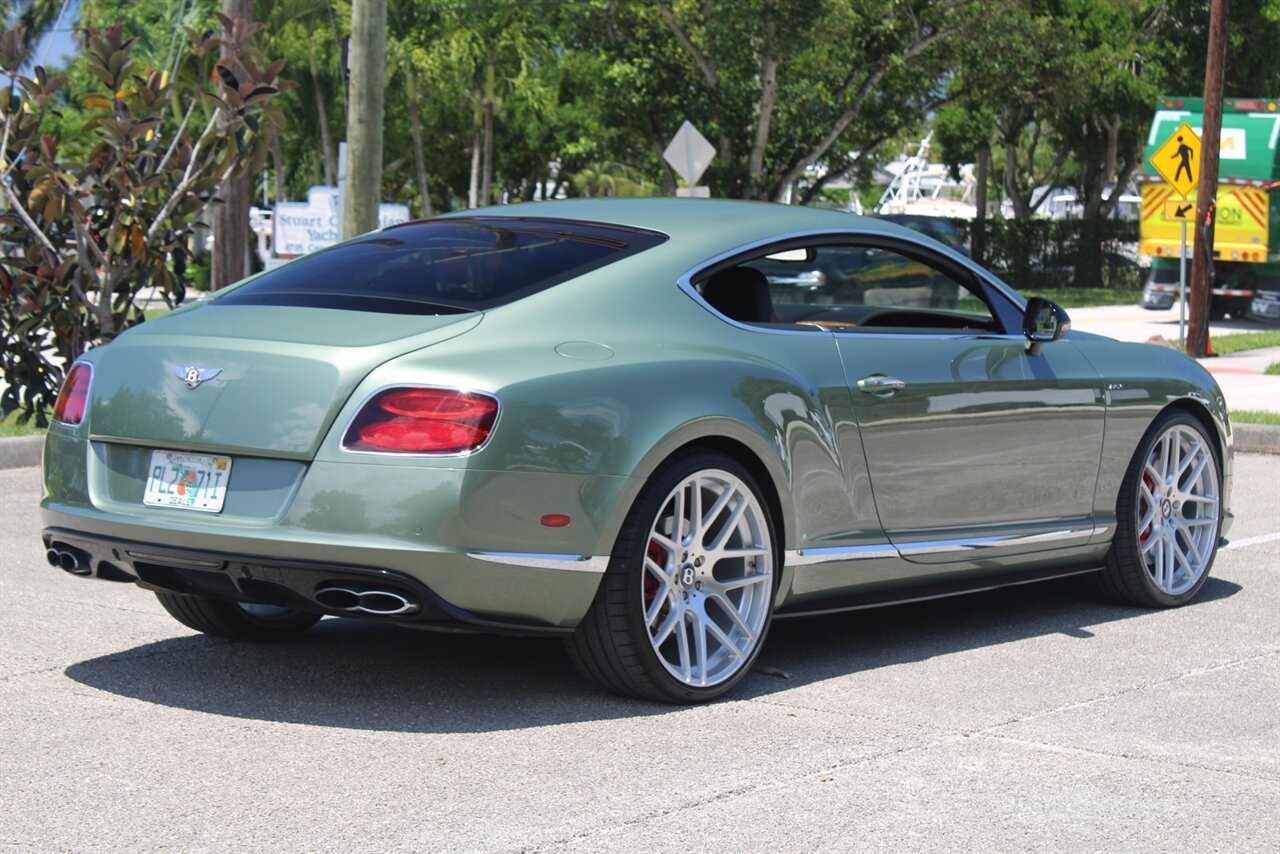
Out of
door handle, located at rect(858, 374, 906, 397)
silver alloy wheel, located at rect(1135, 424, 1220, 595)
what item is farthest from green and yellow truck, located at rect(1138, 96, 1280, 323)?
door handle, located at rect(858, 374, 906, 397)

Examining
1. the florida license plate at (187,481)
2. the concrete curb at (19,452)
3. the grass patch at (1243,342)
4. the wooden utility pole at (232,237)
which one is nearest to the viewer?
the florida license plate at (187,481)

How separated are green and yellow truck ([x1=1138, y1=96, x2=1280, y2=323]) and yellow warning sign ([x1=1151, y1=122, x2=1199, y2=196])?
19.7ft

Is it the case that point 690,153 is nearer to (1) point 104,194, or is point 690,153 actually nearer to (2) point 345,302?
(1) point 104,194

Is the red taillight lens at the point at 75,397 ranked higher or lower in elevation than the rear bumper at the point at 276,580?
higher

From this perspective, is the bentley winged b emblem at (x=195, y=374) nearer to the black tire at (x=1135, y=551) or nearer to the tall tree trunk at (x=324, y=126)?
the black tire at (x=1135, y=551)

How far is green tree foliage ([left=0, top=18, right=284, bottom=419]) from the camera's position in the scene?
447 inches

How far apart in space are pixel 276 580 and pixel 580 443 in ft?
2.94

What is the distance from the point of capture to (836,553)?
19.2ft

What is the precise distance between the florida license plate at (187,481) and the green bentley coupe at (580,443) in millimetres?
10

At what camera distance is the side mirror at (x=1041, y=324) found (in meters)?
6.62

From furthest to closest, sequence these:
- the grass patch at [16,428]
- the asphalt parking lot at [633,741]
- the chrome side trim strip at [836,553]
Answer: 1. the grass patch at [16,428]
2. the chrome side trim strip at [836,553]
3. the asphalt parking lot at [633,741]

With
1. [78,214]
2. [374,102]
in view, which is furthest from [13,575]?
[374,102]

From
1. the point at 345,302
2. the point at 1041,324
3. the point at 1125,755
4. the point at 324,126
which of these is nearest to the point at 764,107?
the point at 324,126

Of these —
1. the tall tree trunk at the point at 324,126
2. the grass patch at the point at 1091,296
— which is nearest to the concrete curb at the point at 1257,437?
the grass patch at the point at 1091,296
